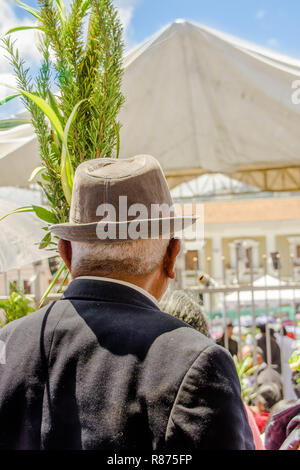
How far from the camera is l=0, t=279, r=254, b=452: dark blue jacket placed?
0.89 m

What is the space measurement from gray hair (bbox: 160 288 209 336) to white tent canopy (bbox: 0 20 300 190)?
97cm

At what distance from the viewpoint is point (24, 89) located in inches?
56.4

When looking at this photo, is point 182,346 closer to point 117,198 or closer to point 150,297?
point 150,297

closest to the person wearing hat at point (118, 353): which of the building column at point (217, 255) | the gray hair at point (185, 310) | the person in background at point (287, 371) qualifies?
the gray hair at point (185, 310)

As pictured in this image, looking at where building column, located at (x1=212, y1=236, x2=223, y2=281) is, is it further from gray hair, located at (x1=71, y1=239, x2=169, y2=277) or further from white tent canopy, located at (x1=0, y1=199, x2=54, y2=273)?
gray hair, located at (x1=71, y1=239, x2=169, y2=277)

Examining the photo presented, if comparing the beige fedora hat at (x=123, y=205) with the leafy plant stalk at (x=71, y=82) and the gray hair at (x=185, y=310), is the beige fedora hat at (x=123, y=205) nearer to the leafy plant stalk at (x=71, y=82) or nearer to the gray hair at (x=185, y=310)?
the leafy plant stalk at (x=71, y=82)

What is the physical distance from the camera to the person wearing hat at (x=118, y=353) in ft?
2.95

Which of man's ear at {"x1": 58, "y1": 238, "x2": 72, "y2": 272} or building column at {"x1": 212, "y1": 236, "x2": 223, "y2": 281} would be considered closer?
man's ear at {"x1": 58, "y1": 238, "x2": 72, "y2": 272}

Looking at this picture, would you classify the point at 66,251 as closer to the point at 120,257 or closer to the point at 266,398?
the point at 120,257

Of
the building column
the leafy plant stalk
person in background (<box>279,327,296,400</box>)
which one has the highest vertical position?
the leafy plant stalk

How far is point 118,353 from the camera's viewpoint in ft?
3.18

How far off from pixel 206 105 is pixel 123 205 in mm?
1693

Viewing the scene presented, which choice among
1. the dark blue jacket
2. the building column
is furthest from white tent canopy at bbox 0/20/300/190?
the building column

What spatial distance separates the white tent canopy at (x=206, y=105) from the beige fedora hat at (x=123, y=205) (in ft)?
4.72
